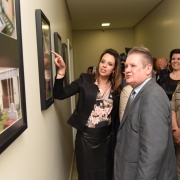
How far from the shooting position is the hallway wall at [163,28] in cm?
315

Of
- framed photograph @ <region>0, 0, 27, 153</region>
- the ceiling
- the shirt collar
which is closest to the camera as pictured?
framed photograph @ <region>0, 0, 27, 153</region>

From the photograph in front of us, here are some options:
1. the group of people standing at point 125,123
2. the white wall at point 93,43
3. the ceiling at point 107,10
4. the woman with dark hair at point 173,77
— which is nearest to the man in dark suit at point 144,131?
the group of people standing at point 125,123

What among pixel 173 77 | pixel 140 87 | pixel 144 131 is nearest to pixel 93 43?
pixel 173 77

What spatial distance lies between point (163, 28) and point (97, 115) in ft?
8.87

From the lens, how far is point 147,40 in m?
4.95

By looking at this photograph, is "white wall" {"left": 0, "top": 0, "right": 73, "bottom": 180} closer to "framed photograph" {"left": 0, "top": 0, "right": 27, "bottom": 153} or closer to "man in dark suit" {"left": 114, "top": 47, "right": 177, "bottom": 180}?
"framed photograph" {"left": 0, "top": 0, "right": 27, "bottom": 153}

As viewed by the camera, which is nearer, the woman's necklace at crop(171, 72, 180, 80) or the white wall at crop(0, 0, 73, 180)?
the white wall at crop(0, 0, 73, 180)

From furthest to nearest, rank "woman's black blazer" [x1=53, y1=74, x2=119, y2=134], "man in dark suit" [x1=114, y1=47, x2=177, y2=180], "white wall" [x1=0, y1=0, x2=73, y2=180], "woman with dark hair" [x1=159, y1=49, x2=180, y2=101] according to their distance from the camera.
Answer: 1. "woman with dark hair" [x1=159, y1=49, x2=180, y2=101]
2. "woman's black blazer" [x1=53, y1=74, x2=119, y2=134]
3. "man in dark suit" [x1=114, y1=47, x2=177, y2=180]
4. "white wall" [x1=0, y1=0, x2=73, y2=180]

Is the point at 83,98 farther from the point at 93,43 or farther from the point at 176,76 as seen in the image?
the point at 93,43

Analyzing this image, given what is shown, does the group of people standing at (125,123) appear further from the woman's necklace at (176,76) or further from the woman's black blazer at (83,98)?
the woman's necklace at (176,76)

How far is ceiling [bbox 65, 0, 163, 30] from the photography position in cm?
377

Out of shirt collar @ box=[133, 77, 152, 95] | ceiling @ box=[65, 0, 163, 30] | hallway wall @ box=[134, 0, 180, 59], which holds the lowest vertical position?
shirt collar @ box=[133, 77, 152, 95]

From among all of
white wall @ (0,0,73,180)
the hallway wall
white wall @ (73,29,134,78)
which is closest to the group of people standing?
white wall @ (0,0,73,180)

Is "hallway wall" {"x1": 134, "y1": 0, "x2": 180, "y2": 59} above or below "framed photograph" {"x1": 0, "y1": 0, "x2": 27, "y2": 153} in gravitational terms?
above
